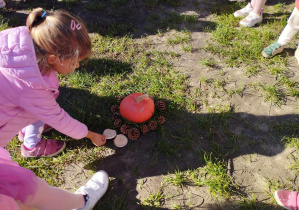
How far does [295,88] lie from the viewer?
3.13 meters

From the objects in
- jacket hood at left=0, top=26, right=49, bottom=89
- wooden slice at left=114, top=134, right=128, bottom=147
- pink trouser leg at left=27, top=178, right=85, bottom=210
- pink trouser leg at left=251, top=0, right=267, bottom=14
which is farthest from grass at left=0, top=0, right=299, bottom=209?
jacket hood at left=0, top=26, right=49, bottom=89

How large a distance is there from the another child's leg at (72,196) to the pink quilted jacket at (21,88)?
560 millimetres

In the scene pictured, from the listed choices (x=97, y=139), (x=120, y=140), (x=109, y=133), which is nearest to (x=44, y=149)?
(x=97, y=139)

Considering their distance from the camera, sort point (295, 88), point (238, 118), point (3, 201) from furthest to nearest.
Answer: point (295, 88) < point (238, 118) < point (3, 201)

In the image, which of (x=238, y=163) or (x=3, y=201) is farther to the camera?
(x=238, y=163)

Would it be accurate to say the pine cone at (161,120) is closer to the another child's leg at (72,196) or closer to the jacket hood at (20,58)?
the another child's leg at (72,196)

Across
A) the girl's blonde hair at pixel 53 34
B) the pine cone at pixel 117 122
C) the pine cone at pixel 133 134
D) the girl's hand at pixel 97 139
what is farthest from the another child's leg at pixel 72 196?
the girl's blonde hair at pixel 53 34

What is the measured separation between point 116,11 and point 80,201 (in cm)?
344

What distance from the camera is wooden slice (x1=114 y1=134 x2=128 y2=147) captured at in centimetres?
264

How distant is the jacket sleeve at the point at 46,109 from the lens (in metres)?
1.87

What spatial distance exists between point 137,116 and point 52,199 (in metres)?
1.27

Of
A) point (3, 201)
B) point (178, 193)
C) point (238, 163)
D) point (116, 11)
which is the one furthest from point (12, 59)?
point (116, 11)

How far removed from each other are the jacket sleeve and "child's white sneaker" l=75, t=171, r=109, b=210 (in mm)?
479

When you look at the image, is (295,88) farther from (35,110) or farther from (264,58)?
(35,110)
